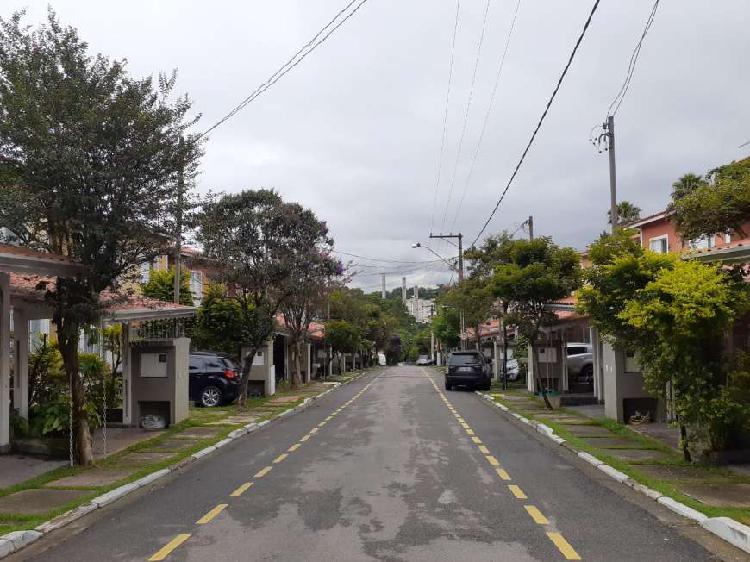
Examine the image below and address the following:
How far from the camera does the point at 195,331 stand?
2762 cm

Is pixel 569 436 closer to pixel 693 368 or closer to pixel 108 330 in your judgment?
pixel 693 368

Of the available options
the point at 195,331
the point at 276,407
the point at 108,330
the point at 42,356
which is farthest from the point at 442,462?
the point at 195,331

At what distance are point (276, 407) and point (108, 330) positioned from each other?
698 centimetres

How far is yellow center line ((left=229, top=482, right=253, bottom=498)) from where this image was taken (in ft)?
31.5

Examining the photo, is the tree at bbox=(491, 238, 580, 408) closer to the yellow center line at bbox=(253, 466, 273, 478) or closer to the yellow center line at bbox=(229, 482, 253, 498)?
the yellow center line at bbox=(253, 466, 273, 478)

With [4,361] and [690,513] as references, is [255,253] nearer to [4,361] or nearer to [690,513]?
[4,361]

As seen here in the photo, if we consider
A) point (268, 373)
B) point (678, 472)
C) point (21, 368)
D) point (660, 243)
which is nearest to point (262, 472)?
point (21, 368)

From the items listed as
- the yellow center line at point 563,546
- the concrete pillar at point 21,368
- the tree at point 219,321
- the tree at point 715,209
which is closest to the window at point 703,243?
the tree at point 715,209

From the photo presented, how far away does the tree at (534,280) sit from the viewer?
71.5ft

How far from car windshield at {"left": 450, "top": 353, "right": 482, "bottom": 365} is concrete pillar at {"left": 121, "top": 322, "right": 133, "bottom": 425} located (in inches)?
745

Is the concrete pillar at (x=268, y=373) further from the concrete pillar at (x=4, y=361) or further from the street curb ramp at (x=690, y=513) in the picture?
the street curb ramp at (x=690, y=513)

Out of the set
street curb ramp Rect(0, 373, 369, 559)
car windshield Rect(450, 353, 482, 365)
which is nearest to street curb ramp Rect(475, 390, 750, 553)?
street curb ramp Rect(0, 373, 369, 559)

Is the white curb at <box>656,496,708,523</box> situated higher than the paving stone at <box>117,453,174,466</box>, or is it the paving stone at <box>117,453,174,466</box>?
the white curb at <box>656,496,708,523</box>

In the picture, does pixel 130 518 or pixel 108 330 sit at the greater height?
pixel 108 330
